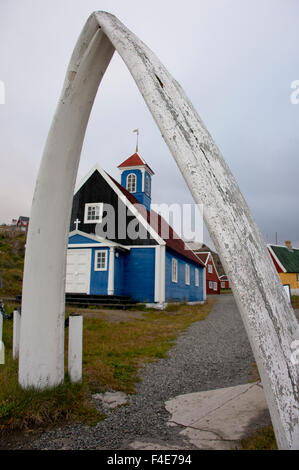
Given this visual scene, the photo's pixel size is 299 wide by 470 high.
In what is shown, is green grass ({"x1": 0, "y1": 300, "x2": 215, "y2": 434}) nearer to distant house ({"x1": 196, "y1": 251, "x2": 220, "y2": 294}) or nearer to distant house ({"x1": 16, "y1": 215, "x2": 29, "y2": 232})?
distant house ({"x1": 196, "y1": 251, "x2": 220, "y2": 294})

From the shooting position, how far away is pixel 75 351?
152 inches

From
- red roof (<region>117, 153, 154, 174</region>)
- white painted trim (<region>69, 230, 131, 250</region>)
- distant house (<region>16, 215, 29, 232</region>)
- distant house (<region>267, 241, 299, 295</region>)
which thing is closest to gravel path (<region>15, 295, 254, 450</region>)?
white painted trim (<region>69, 230, 131, 250</region>)

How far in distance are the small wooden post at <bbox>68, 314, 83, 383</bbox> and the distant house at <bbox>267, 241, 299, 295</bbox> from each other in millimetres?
28731

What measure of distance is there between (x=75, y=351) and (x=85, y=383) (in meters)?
0.45

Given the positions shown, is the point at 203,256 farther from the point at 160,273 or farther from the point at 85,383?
the point at 85,383

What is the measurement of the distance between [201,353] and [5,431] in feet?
14.9

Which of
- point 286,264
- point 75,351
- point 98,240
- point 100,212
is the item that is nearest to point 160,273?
point 98,240

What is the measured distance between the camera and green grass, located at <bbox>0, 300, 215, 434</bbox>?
303cm

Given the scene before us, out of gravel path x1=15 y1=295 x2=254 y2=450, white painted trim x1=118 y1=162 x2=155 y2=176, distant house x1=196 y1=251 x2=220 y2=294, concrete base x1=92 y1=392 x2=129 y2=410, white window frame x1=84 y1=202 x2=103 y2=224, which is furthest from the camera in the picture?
distant house x1=196 y1=251 x2=220 y2=294

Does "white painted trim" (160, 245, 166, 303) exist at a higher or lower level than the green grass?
higher

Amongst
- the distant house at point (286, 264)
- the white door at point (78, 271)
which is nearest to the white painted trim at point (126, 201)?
the white door at point (78, 271)

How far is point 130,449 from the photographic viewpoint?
250 cm
